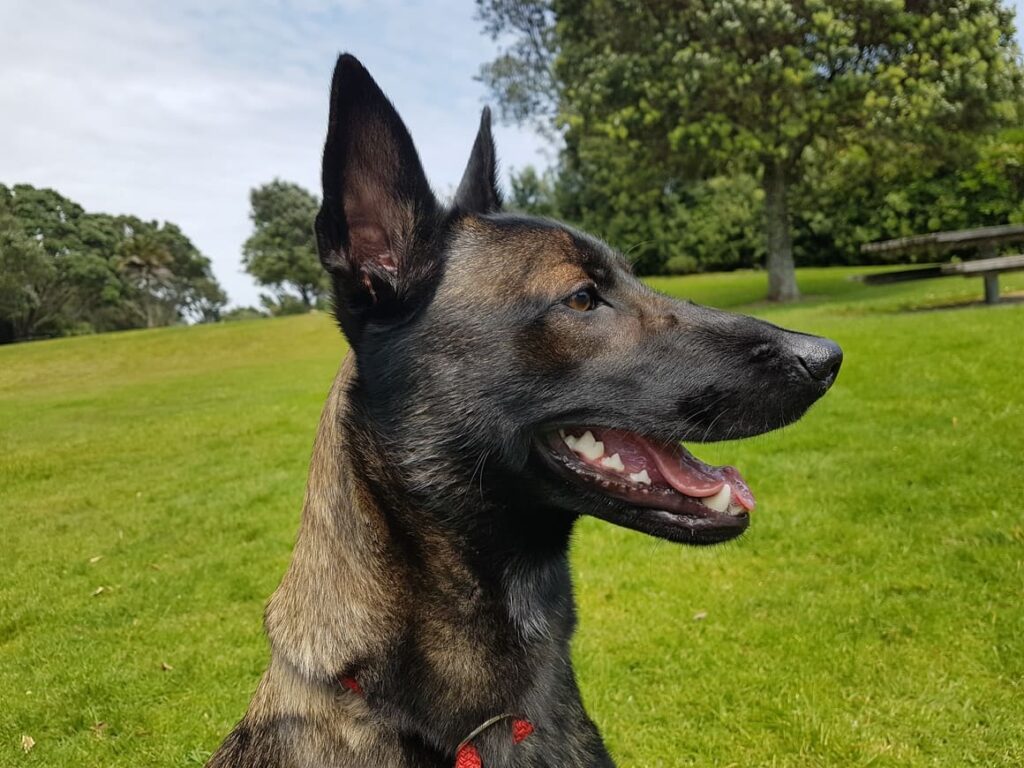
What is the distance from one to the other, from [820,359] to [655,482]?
0.56 m

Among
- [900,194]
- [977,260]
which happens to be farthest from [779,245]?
[900,194]

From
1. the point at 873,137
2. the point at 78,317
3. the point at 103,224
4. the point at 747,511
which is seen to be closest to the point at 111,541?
the point at 747,511

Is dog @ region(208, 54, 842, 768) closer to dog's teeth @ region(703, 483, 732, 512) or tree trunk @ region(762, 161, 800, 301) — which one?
dog's teeth @ region(703, 483, 732, 512)

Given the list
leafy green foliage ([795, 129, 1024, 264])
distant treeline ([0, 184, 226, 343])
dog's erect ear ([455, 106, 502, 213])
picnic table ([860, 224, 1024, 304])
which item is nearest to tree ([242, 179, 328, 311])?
distant treeline ([0, 184, 226, 343])

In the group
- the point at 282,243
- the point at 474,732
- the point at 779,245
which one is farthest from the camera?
the point at 282,243

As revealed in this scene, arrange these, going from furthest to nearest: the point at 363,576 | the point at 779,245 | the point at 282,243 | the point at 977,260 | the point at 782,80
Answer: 1. the point at 282,243
2. the point at 779,245
3. the point at 782,80
4. the point at 977,260
5. the point at 363,576

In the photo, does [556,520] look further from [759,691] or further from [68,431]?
[68,431]

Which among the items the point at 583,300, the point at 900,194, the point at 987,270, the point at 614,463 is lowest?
the point at 987,270

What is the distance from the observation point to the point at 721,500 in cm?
202

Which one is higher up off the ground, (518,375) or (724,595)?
(518,375)

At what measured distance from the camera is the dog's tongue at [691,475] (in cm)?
203

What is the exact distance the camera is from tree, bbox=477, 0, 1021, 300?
53.5ft

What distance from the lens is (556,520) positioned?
2.04 meters

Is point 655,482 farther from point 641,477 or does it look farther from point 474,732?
point 474,732
